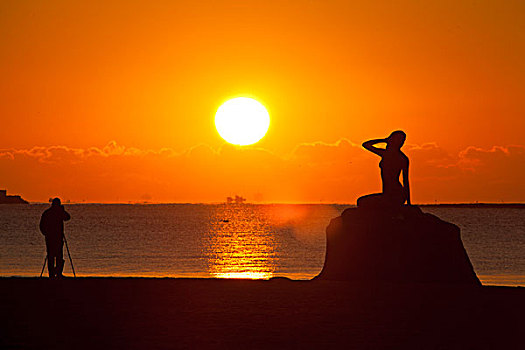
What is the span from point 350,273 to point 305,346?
1067 centimetres

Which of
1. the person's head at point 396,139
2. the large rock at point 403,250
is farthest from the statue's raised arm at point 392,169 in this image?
the large rock at point 403,250

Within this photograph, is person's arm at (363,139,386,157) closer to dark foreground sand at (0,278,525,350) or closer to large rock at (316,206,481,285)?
large rock at (316,206,481,285)

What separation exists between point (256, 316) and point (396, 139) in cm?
952

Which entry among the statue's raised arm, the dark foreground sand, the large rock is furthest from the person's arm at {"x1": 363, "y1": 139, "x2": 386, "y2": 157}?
the dark foreground sand

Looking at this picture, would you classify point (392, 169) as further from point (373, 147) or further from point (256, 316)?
point (256, 316)

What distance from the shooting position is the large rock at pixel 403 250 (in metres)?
20.0

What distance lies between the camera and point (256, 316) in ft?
42.2

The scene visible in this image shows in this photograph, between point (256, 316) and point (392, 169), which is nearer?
point (256, 316)

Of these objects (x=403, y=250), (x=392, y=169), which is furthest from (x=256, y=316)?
(x=392, y=169)

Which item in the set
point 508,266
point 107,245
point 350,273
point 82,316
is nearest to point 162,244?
point 107,245

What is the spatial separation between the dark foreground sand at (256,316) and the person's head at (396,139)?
15.2 ft

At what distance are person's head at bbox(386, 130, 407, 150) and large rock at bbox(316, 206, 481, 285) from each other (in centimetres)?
180

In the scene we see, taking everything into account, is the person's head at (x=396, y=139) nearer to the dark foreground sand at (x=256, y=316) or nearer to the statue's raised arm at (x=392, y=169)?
the statue's raised arm at (x=392, y=169)

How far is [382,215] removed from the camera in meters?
20.7
